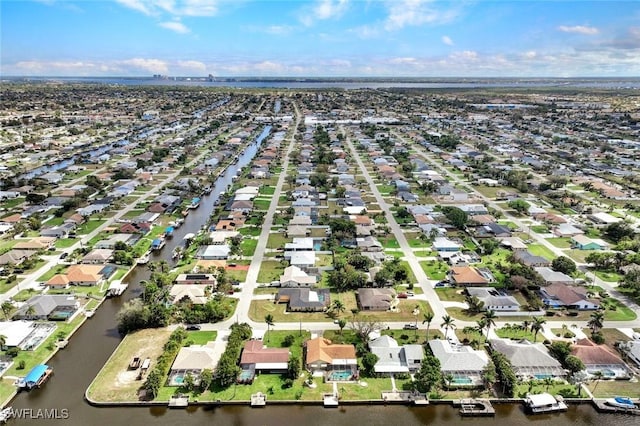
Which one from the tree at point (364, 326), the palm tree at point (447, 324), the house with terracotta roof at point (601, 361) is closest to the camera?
the house with terracotta roof at point (601, 361)

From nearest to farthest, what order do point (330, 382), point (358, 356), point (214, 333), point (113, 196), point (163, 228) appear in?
point (330, 382) < point (358, 356) < point (214, 333) < point (163, 228) < point (113, 196)

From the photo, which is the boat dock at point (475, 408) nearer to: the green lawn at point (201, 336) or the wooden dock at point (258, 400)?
the wooden dock at point (258, 400)

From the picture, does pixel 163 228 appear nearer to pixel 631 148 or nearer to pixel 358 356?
pixel 358 356

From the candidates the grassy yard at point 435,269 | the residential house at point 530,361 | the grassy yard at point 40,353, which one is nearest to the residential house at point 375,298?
the grassy yard at point 435,269

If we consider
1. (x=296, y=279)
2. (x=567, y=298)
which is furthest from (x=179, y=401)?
(x=567, y=298)

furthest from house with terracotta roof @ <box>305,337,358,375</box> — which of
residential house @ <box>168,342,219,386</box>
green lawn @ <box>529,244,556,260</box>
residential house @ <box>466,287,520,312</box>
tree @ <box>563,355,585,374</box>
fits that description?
green lawn @ <box>529,244,556,260</box>

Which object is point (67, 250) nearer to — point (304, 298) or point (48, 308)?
point (48, 308)

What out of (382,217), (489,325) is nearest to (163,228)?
(382,217)
